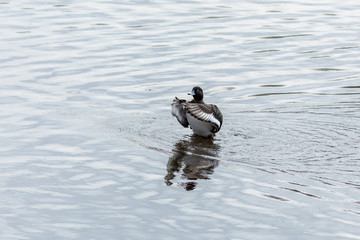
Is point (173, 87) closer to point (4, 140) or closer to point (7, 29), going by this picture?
point (4, 140)

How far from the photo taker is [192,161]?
1235 centimetres

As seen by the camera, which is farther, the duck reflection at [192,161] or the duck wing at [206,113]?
the duck wing at [206,113]

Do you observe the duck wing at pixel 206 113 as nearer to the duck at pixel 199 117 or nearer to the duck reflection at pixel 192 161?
the duck at pixel 199 117

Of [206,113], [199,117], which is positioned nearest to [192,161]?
[199,117]

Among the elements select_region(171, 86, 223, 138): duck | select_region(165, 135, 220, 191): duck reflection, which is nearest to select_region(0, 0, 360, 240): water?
select_region(165, 135, 220, 191): duck reflection

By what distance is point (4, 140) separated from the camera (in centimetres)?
1320

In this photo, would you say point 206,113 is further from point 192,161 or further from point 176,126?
point 192,161

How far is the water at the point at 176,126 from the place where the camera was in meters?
9.70

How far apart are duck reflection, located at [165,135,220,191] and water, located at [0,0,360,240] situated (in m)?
0.03

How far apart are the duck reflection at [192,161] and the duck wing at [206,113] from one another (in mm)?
327

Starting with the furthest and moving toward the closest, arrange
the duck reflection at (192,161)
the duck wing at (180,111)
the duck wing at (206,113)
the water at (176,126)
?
the duck wing at (180,111) < the duck wing at (206,113) < the duck reflection at (192,161) < the water at (176,126)

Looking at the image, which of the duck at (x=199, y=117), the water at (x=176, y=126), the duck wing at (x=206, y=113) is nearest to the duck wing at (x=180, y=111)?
the duck at (x=199, y=117)

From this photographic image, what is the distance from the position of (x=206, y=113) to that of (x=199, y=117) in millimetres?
163

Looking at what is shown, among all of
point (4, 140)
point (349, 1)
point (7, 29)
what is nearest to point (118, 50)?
point (7, 29)
